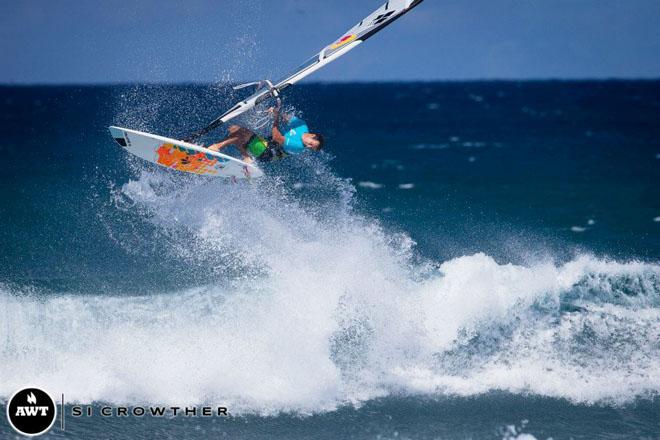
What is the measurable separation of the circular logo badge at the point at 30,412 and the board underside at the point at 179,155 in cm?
345

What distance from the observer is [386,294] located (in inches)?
423

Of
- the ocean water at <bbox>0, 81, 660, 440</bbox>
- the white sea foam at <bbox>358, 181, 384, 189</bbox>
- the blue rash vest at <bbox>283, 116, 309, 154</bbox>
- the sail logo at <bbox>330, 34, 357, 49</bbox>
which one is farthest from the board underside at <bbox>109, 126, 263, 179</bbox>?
the white sea foam at <bbox>358, 181, 384, 189</bbox>

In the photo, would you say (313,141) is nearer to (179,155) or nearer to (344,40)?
(344,40)

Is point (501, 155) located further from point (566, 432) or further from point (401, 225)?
point (566, 432)

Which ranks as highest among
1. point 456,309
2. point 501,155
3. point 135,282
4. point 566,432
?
point 501,155

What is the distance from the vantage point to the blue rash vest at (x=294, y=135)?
32.2 feet

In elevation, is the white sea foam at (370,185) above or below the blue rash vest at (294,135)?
above

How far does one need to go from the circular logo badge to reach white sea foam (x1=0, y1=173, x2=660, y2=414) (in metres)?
0.43

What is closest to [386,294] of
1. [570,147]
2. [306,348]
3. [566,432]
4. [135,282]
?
[306,348]

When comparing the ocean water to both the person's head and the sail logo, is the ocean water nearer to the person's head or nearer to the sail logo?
the person's head

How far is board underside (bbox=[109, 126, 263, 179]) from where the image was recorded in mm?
9875

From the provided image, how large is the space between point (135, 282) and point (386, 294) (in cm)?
432

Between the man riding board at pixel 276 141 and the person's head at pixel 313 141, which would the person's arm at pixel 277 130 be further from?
the person's head at pixel 313 141

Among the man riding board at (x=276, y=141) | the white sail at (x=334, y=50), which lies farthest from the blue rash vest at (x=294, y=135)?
the white sail at (x=334, y=50)
